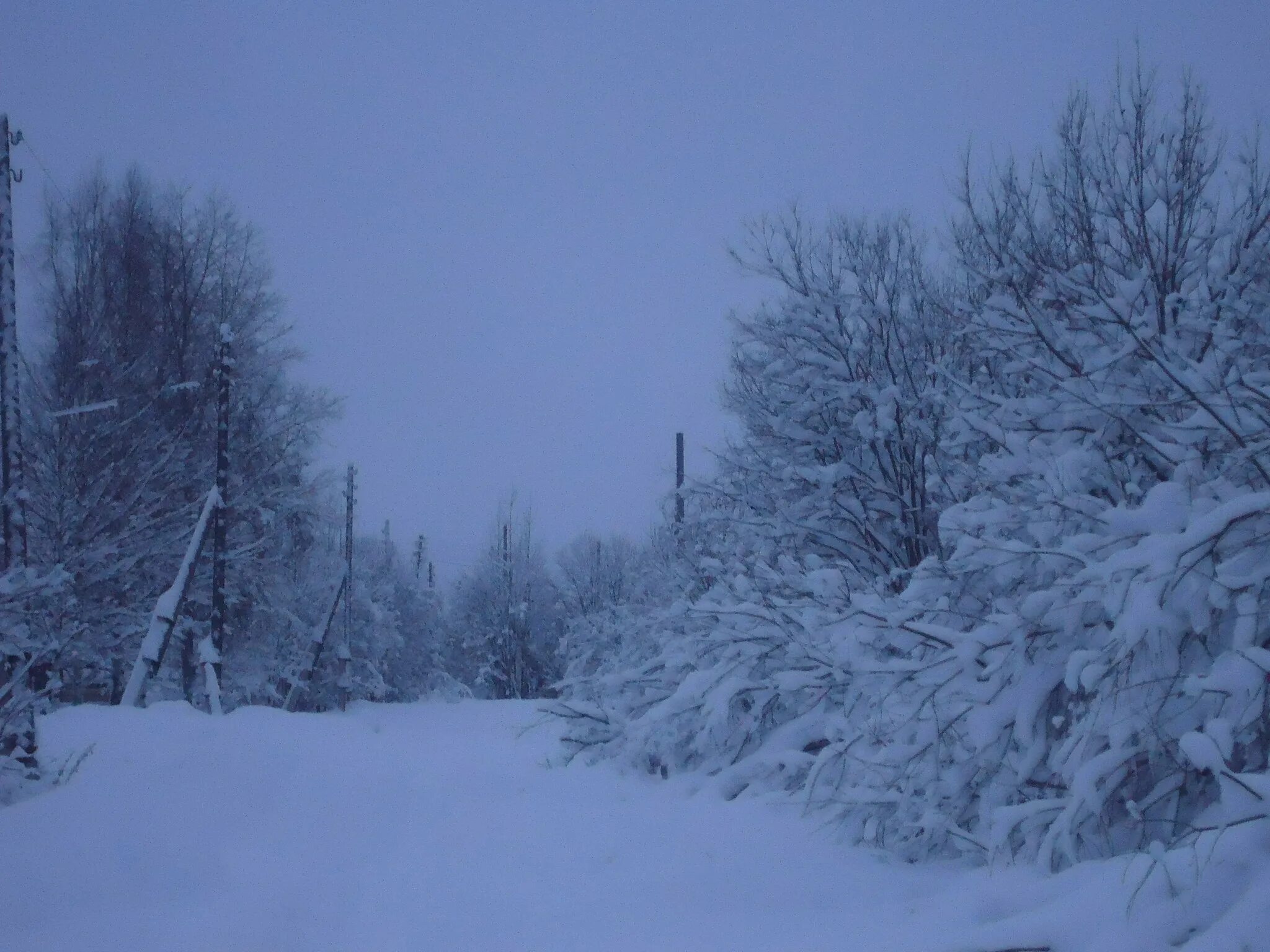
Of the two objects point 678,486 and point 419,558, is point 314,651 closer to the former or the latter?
point 678,486

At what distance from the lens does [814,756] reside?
20.3 ft

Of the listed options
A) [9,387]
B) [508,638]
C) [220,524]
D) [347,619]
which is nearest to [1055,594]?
[9,387]

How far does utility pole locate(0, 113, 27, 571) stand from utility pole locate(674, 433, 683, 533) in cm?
772

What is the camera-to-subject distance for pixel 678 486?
14859 mm

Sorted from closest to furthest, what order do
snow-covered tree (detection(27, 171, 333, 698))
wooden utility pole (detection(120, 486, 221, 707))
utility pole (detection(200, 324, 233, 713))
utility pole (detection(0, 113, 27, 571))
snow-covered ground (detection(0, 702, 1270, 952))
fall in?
snow-covered ground (detection(0, 702, 1270, 952)) → utility pole (detection(0, 113, 27, 571)) → wooden utility pole (detection(120, 486, 221, 707)) → utility pole (detection(200, 324, 233, 713)) → snow-covered tree (detection(27, 171, 333, 698))

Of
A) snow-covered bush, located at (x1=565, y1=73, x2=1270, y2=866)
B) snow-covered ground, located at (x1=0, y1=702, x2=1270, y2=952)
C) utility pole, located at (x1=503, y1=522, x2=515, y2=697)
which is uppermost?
snow-covered bush, located at (x1=565, y1=73, x2=1270, y2=866)

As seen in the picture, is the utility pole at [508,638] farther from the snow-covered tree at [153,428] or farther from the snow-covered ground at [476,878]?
the snow-covered ground at [476,878]

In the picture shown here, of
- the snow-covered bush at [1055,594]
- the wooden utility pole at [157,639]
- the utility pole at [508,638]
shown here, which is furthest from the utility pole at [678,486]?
the utility pole at [508,638]

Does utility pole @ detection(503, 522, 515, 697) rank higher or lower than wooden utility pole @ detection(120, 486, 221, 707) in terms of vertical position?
lower

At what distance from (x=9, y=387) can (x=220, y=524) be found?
27.5ft

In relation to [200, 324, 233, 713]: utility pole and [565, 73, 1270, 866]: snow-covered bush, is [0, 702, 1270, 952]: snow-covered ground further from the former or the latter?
[200, 324, 233, 713]: utility pole

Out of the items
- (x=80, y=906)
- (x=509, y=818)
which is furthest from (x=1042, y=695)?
(x=80, y=906)

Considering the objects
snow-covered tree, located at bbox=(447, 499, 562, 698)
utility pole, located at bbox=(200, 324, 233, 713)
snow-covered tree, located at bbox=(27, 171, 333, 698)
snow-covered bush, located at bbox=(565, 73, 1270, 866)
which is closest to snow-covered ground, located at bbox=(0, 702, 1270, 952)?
snow-covered bush, located at bbox=(565, 73, 1270, 866)

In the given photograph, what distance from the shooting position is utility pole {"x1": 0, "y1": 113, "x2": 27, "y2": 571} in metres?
8.79
